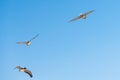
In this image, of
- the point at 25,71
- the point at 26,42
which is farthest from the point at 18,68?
the point at 26,42

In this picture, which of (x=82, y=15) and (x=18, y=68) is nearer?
(x=18, y=68)

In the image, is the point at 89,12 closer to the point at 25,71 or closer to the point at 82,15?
the point at 82,15

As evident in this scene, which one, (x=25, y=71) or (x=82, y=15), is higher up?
(x=82, y=15)

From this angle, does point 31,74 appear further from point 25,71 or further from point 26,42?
point 26,42

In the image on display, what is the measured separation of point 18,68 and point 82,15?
70.1 ft

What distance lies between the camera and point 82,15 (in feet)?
281

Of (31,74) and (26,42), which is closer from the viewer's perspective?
(31,74)

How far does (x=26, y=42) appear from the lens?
88.6m

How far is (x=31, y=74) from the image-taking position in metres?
72.3

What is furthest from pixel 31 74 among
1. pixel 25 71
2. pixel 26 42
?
pixel 26 42

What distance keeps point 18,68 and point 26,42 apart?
16.7 metres

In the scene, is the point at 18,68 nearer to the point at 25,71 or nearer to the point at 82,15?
the point at 25,71

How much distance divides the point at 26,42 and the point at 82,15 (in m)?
14.5

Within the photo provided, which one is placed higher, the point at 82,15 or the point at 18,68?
the point at 82,15
